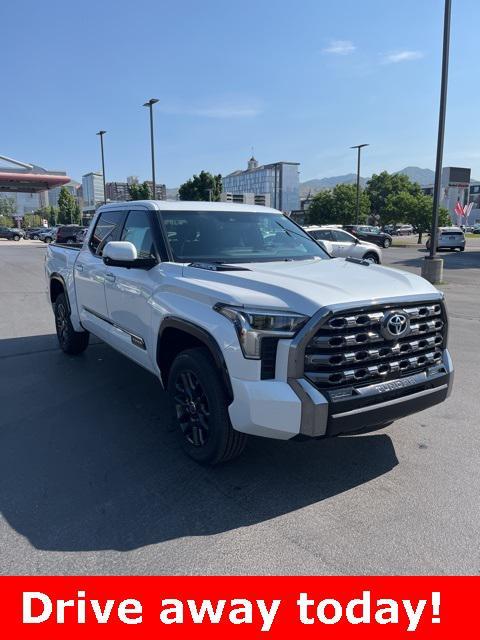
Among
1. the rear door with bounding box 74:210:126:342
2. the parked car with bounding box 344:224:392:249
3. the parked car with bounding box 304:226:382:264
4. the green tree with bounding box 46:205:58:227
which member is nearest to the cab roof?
the rear door with bounding box 74:210:126:342

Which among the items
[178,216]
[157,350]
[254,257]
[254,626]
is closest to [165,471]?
[157,350]

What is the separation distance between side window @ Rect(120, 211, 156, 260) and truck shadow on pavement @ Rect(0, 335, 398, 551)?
4.83 feet

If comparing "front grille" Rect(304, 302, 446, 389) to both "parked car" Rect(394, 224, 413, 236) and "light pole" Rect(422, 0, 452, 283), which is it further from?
"parked car" Rect(394, 224, 413, 236)

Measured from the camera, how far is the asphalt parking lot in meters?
2.64

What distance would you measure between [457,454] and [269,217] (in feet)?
9.04

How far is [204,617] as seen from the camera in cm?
230

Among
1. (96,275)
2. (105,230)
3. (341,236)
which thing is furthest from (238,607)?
(341,236)

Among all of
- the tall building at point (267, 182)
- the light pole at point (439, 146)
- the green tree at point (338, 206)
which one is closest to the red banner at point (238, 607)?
the light pole at point (439, 146)

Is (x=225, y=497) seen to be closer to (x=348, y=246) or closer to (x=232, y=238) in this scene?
(x=232, y=238)

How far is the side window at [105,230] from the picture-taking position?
5.13 meters

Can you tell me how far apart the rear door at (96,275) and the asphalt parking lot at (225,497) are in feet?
2.74

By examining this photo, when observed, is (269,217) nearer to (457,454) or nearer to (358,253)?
(457,454)

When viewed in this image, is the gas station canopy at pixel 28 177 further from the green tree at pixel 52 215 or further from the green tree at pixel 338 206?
the green tree at pixel 52 215

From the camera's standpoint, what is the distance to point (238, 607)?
2.35 metres
